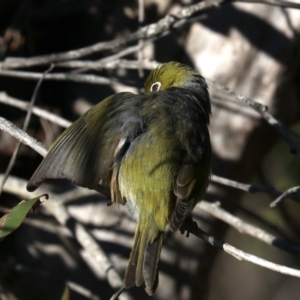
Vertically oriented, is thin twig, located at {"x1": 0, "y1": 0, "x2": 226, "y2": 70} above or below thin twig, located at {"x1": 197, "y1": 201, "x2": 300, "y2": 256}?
above

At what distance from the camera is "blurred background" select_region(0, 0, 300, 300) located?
4211mm

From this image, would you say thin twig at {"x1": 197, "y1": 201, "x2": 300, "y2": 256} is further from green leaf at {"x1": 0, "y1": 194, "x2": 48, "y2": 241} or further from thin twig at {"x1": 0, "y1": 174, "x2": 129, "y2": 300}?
green leaf at {"x1": 0, "y1": 194, "x2": 48, "y2": 241}

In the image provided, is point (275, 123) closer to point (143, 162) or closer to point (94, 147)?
point (143, 162)

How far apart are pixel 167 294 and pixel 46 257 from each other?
2.39 ft

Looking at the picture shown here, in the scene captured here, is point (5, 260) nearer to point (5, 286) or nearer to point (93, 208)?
point (5, 286)

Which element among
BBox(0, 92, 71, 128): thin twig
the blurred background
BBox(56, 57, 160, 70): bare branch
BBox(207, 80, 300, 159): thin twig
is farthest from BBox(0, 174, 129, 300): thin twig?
BBox(207, 80, 300, 159): thin twig

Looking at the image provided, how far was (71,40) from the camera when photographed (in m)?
4.53

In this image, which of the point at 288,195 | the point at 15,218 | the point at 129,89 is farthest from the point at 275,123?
the point at 129,89

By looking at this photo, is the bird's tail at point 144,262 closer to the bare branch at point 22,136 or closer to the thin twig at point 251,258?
the thin twig at point 251,258

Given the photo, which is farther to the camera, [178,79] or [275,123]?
[178,79]

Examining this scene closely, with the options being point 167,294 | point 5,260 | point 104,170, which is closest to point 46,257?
point 5,260

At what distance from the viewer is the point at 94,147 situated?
2.88 meters

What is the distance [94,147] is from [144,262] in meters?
0.52

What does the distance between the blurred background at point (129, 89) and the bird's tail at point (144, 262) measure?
1.44 meters
